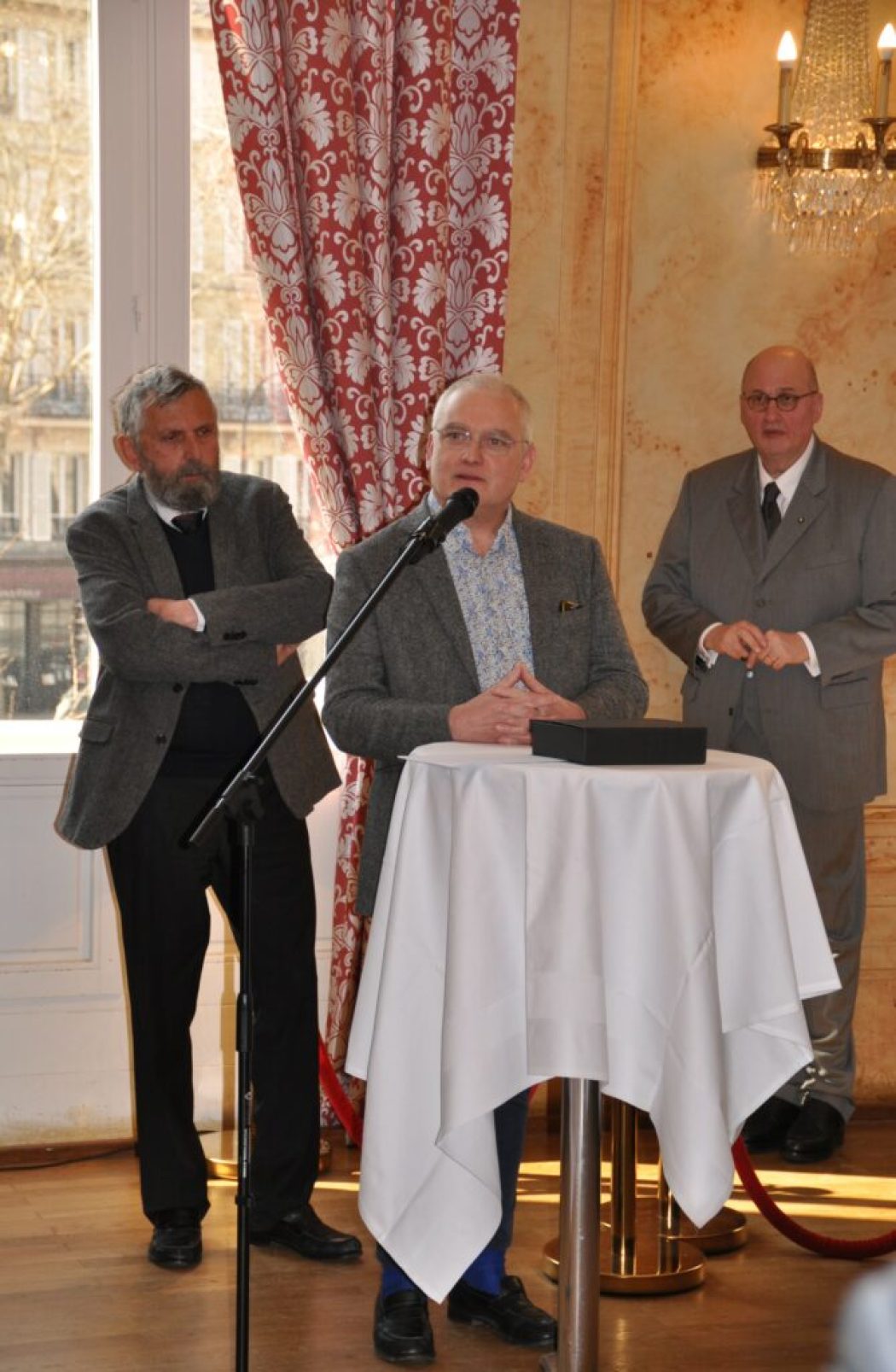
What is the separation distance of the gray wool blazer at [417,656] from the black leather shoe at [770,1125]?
1733mm

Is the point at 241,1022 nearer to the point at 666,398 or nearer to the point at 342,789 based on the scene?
the point at 342,789

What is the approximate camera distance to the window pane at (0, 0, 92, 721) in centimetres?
439

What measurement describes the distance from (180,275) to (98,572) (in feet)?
4.33

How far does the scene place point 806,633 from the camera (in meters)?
4.22

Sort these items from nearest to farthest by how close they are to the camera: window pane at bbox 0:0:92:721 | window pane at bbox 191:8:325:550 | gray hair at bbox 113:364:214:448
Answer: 1. gray hair at bbox 113:364:214:448
2. window pane at bbox 0:0:92:721
3. window pane at bbox 191:8:325:550

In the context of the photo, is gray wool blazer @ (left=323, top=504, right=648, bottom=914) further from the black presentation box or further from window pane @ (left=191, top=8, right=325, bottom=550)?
window pane @ (left=191, top=8, right=325, bottom=550)

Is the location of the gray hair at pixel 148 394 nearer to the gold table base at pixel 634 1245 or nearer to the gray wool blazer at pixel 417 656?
the gray wool blazer at pixel 417 656

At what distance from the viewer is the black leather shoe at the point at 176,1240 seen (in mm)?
3516

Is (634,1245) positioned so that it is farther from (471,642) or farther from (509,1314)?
(471,642)

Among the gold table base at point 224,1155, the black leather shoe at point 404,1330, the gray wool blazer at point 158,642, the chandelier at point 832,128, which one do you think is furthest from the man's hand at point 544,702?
the chandelier at point 832,128

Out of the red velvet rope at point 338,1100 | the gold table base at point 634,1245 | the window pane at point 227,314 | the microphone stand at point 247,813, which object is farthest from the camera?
the window pane at point 227,314

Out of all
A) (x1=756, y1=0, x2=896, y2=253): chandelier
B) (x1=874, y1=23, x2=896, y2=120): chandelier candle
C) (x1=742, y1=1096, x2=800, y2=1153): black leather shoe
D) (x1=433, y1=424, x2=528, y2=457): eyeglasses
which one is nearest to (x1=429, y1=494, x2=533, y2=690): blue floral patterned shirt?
(x1=433, y1=424, x2=528, y2=457): eyeglasses

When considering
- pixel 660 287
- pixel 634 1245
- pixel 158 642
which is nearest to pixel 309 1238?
pixel 634 1245

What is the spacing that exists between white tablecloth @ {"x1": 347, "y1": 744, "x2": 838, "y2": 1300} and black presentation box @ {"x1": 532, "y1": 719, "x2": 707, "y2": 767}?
0.03 m
